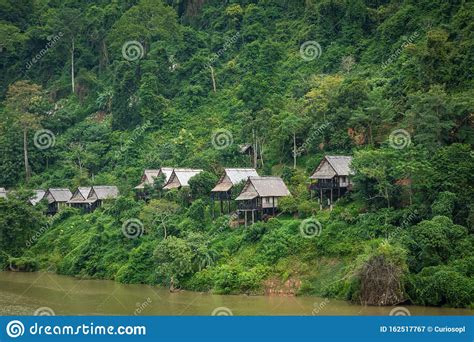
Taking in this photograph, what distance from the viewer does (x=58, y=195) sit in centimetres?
6594

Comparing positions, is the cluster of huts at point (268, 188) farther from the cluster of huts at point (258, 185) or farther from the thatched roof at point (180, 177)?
the thatched roof at point (180, 177)

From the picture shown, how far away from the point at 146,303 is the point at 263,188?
1261 centimetres

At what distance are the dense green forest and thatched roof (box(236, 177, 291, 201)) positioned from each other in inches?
44.8

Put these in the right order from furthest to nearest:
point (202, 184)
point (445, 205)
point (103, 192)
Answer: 1. point (103, 192)
2. point (202, 184)
3. point (445, 205)

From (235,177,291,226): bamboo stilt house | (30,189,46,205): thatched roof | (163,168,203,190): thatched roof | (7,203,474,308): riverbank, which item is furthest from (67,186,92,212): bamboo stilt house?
(235,177,291,226): bamboo stilt house

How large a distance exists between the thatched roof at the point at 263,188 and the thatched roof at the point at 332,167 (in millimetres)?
2124

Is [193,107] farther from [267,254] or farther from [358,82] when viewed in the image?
[267,254]

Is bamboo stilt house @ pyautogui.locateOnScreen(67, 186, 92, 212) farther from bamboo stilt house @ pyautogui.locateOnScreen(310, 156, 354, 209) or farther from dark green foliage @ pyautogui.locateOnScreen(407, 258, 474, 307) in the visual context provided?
dark green foliage @ pyautogui.locateOnScreen(407, 258, 474, 307)

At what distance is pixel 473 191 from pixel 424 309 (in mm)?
8025

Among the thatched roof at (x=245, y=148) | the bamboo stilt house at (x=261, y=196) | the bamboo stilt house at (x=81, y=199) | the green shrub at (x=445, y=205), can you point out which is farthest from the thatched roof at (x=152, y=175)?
the green shrub at (x=445, y=205)

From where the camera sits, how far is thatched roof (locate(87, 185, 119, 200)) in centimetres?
6284

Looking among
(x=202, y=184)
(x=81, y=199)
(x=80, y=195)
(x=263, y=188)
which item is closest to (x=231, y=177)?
(x=202, y=184)

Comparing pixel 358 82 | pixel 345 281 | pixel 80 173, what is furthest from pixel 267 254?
pixel 80 173

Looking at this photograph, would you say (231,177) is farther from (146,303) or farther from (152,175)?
(146,303)
